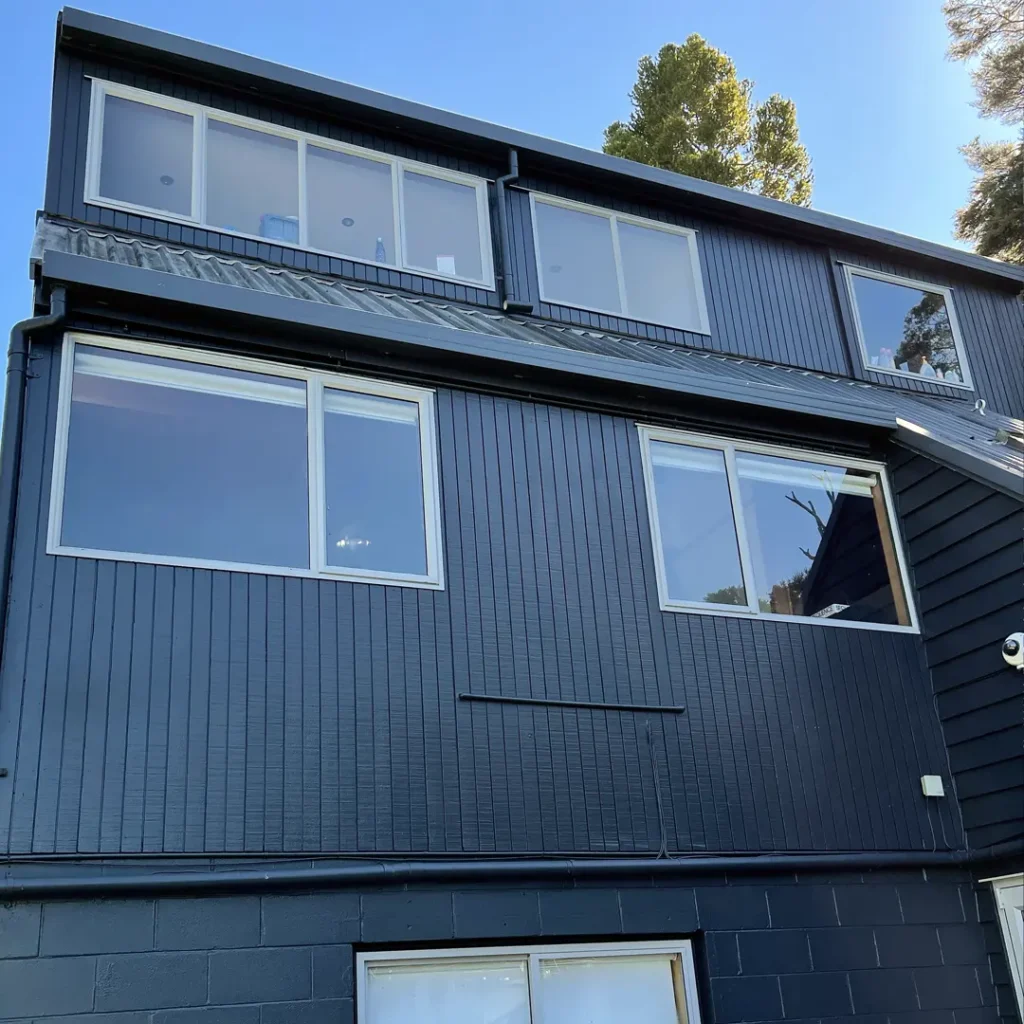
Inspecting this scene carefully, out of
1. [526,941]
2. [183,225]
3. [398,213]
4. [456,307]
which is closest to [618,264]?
[456,307]

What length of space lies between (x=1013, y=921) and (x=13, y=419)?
237 inches

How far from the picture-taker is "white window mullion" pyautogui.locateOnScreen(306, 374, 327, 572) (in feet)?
20.3

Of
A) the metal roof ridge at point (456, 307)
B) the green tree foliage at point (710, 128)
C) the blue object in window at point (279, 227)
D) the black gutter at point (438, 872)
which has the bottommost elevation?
the black gutter at point (438, 872)

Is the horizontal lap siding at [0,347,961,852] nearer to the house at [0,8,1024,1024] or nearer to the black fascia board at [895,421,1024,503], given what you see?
the house at [0,8,1024,1024]

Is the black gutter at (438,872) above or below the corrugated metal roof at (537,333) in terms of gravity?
below

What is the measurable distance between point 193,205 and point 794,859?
5367 millimetres

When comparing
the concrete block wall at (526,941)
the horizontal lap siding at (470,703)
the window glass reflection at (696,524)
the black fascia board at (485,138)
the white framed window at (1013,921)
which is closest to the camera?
the concrete block wall at (526,941)

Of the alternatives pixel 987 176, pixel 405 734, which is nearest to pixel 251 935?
pixel 405 734

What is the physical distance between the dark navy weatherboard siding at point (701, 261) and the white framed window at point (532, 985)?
4372mm

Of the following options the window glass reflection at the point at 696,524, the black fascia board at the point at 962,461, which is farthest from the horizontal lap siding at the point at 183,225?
the black fascia board at the point at 962,461

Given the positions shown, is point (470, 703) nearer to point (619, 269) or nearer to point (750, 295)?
point (619, 269)

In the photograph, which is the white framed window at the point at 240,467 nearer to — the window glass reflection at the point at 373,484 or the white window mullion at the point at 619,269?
the window glass reflection at the point at 373,484

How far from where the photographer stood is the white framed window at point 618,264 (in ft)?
28.7

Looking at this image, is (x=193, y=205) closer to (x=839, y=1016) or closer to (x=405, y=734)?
(x=405, y=734)
